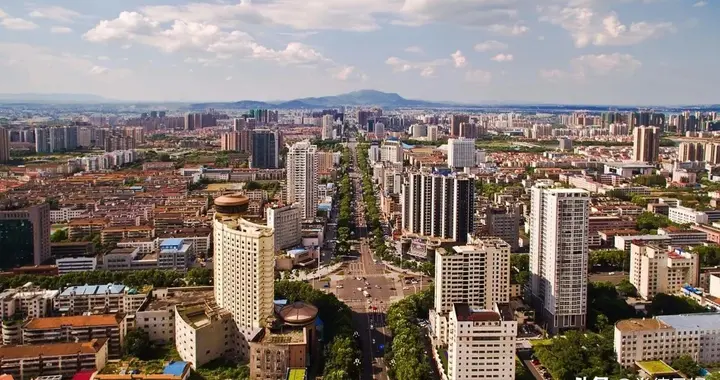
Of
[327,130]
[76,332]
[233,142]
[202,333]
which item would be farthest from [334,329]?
[327,130]

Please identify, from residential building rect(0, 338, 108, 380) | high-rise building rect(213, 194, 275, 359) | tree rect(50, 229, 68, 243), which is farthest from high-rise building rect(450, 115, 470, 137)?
residential building rect(0, 338, 108, 380)

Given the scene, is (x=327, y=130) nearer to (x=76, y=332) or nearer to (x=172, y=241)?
(x=172, y=241)

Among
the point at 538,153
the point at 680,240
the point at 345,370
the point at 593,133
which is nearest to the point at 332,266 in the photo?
the point at 345,370

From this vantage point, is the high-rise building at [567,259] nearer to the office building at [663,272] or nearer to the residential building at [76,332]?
the office building at [663,272]

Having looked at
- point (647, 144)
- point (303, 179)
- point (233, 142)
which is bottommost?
point (303, 179)

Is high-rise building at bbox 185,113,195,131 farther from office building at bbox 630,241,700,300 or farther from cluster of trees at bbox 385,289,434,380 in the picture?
office building at bbox 630,241,700,300

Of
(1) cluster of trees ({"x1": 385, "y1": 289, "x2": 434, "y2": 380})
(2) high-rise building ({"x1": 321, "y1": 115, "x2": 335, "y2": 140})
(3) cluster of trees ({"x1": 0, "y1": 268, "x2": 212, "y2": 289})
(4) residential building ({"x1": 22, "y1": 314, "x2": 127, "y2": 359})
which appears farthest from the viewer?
(2) high-rise building ({"x1": 321, "y1": 115, "x2": 335, "y2": 140})
